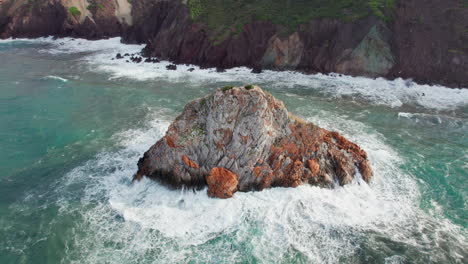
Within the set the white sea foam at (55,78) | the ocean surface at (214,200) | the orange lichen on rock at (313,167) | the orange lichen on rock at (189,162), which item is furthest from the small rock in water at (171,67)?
the orange lichen on rock at (313,167)

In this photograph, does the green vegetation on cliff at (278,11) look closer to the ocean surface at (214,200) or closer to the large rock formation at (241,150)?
the ocean surface at (214,200)

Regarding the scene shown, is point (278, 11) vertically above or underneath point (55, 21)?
above

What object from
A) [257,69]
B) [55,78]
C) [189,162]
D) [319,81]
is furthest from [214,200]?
[55,78]

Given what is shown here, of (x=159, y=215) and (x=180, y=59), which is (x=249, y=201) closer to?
(x=159, y=215)

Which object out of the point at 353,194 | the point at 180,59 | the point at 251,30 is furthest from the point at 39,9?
the point at 353,194

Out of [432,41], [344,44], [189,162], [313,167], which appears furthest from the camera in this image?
[344,44]

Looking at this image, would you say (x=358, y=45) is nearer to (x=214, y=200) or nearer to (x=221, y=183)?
(x=221, y=183)

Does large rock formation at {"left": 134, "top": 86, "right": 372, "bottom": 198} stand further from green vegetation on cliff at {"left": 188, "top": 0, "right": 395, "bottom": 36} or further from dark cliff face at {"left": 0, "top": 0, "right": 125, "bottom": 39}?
dark cliff face at {"left": 0, "top": 0, "right": 125, "bottom": 39}
